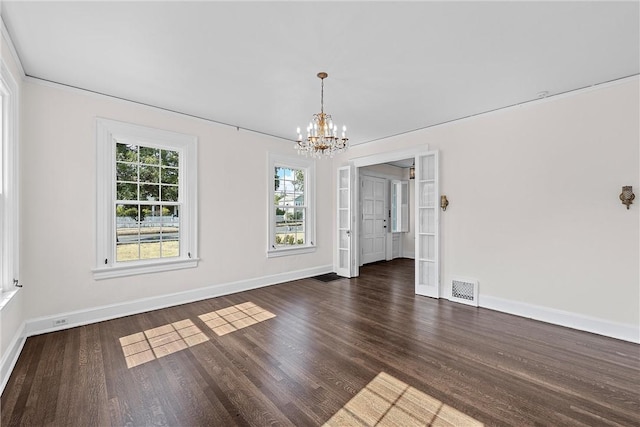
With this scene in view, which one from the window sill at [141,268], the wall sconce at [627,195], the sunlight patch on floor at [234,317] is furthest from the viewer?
the window sill at [141,268]

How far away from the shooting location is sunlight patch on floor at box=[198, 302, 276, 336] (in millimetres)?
3324

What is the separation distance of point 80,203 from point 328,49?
3322 mm

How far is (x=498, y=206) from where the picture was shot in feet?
12.9

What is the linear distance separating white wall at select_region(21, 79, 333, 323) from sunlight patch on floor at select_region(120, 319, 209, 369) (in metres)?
0.85

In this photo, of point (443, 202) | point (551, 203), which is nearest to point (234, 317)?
point (443, 202)

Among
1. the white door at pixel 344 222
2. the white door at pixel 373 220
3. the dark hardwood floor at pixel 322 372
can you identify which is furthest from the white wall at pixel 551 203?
the white door at pixel 373 220

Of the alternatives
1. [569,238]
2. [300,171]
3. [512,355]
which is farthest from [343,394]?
[300,171]

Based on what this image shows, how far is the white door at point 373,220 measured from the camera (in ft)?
24.3

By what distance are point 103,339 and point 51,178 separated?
189 cm

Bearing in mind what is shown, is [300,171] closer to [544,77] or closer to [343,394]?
[544,77]

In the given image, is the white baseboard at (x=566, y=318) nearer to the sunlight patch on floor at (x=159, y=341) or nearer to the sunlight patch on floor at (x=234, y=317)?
the sunlight patch on floor at (x=234, y=317)

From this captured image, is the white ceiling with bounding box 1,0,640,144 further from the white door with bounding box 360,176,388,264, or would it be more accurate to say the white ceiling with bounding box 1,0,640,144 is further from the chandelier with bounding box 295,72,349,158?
the white door with bounding box 360,176,388,264

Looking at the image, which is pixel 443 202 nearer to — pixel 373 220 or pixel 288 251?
pixel 288 251

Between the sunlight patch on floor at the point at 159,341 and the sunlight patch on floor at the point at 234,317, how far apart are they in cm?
20
